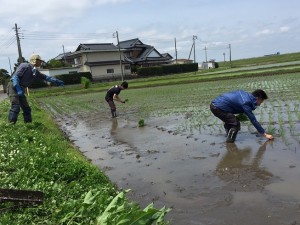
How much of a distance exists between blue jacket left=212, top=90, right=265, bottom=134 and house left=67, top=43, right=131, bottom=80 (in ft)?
131

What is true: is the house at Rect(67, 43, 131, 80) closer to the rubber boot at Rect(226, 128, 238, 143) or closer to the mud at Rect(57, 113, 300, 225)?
the mud at Rect(57, 113, 300, 225)

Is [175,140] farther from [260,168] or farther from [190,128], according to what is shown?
[260,168]

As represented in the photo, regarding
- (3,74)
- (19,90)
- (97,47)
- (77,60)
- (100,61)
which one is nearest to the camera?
(19,90)

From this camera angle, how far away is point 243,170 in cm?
499

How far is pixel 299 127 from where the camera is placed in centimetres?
734

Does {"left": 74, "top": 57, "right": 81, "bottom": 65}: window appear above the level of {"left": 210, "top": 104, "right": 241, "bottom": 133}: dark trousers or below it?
above

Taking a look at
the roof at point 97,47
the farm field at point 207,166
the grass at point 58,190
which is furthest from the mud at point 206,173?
the roof at point 97,47

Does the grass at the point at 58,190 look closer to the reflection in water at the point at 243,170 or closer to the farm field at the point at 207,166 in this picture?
the farm field at the point at 207,166

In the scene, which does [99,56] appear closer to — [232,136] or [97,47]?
[97,47]

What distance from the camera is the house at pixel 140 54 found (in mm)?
53853

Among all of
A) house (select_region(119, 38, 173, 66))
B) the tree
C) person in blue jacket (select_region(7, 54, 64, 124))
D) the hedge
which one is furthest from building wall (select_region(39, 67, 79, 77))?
person in blue jacket (select_region(7, 54, 64, 124))

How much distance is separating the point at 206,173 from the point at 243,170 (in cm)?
52

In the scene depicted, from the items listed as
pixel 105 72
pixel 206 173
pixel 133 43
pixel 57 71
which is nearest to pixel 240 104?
pixel 206 173

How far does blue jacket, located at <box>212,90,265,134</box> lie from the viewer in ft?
20.9
